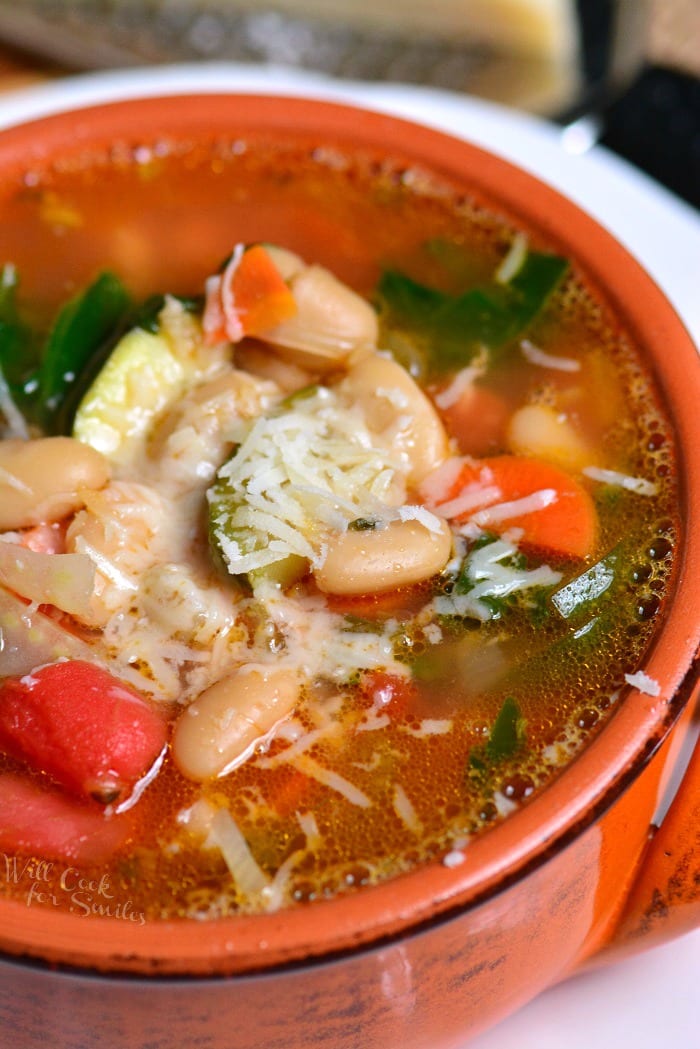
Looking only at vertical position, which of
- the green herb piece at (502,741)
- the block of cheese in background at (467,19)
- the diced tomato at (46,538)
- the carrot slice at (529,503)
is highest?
the block of cheese in background at (467,19)

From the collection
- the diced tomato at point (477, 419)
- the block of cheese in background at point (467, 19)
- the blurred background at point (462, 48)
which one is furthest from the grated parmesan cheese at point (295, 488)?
the block of cheese in background at point (467, 19)

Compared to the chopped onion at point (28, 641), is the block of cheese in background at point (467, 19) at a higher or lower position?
higher

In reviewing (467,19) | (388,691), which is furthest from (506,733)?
(467,19)

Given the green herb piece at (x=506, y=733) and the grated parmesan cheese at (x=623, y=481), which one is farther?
the grated parmesan cheese at (x=623, y=481)

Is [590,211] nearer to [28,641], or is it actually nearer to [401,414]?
[401,414]

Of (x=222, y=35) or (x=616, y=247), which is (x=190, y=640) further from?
(x=222, y=35)

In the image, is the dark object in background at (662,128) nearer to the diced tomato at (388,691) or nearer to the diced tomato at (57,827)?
the diced tomato at (388,691)

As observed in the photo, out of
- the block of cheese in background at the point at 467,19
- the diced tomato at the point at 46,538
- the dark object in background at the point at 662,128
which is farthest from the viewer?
the block of cheese in background at the point at 467,19
